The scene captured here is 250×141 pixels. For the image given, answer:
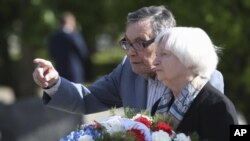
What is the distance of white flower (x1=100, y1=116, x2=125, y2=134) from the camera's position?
348 centimetres

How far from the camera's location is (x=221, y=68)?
822 cm

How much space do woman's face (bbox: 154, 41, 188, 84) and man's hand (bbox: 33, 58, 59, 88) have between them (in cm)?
60

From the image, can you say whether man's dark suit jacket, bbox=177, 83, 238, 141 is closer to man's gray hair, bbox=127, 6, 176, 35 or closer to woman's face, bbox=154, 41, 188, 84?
woman's face, bbox=154, 41, 188, 84

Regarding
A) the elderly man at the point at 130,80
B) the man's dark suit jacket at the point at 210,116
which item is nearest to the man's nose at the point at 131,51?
the elderly man at the point at 130,80

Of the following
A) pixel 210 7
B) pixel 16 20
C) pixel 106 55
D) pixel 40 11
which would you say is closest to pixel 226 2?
pixel 210 7

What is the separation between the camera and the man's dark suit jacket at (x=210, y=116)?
356cm

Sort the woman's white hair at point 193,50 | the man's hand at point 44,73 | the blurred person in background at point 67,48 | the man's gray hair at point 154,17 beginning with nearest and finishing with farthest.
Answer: the woman's white hair at point 193,50, the man's hand at point 44,73, the man's gray hair at point 154,17, the blurred person in background at point 67,48

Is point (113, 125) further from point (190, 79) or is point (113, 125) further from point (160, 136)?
point (190, 79)

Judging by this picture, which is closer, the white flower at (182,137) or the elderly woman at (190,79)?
the white flower at (182,137)

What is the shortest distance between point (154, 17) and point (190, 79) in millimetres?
597

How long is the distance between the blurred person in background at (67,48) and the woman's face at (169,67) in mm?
8564

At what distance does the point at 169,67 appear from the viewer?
146 inches

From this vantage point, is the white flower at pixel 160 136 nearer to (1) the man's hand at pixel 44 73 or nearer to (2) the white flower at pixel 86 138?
(2) the white flower at pixel 86 138

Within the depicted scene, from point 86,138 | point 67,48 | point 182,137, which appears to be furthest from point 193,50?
point 67,48
